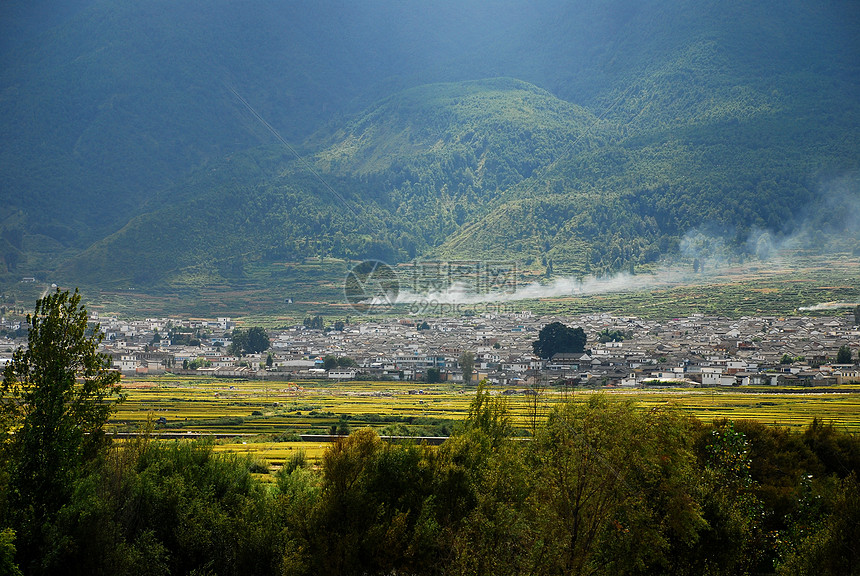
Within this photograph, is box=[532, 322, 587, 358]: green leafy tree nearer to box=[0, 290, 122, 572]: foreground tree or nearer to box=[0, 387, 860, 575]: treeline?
box=[0, 387, 860, 575]: treeline

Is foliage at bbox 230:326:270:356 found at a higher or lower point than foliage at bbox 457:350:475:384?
higher

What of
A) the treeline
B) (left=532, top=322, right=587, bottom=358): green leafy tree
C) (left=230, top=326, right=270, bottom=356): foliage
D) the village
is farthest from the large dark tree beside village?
(left=230, top=326, right=270, bottom=356): foliage

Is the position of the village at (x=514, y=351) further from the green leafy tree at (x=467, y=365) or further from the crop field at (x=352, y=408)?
the crop field at (x=352, y=408)

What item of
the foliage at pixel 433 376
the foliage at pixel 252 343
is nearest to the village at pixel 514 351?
the foliage at pixel 433 376

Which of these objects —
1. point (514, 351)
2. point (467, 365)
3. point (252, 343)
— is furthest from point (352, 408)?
point (252, 343)

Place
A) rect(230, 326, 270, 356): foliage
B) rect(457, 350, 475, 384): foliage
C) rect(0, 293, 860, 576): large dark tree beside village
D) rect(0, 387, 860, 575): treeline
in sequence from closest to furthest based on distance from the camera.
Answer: rect(0, 387, 860, 575): treeline, rect(0, 293, 860, 576): large dark tree beside village, rect(457, 350, 475, 384): foliage, rect(230, 326, 270, 356): foliage

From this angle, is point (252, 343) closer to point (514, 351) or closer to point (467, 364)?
point (467, 364)
